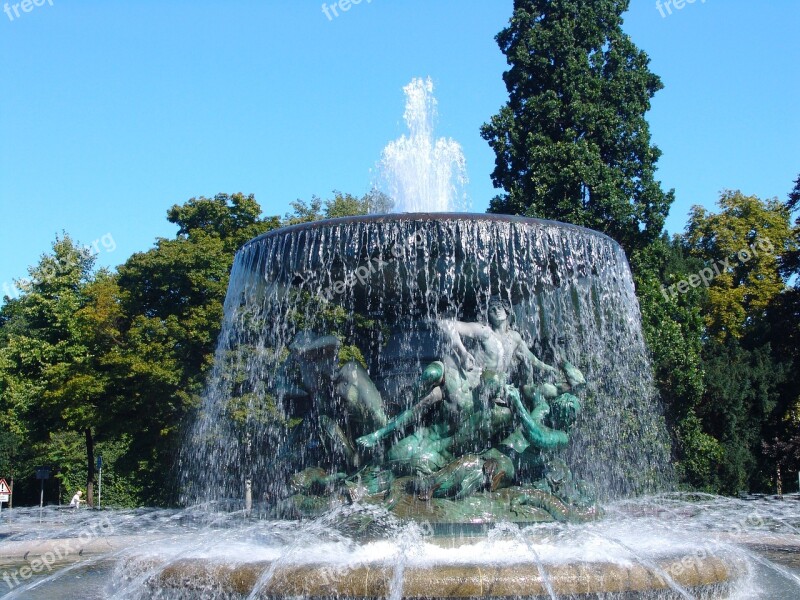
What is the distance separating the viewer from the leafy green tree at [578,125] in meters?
26.1

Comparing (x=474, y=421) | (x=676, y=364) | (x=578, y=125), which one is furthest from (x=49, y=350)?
(x=474, y=421)

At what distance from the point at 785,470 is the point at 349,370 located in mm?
24547

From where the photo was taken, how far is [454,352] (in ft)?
38.7

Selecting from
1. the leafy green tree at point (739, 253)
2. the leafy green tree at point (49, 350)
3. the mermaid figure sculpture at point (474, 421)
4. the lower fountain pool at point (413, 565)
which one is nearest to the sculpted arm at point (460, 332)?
the mermaid figure sculpture at point (474, 421)

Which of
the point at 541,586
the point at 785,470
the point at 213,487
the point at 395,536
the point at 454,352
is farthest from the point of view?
the point at 785,470

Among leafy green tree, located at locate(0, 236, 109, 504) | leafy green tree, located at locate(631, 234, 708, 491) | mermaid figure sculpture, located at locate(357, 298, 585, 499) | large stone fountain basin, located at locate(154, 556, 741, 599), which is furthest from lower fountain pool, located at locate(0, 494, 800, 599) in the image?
leafy green tree, located at locate(0, 236, 109, 504)

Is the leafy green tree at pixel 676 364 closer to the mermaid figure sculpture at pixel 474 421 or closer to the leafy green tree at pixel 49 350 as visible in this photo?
the mermaid figure sculpture at pixel 474 421

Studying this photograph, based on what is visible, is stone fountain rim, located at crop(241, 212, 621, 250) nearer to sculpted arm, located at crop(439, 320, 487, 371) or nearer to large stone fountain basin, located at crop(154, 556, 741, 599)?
sculpted arm, located at crop(439, 320, 487, 371)

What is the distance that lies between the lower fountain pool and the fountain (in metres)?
0.02

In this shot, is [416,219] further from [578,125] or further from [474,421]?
[578,125]

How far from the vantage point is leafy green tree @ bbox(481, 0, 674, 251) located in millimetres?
26078

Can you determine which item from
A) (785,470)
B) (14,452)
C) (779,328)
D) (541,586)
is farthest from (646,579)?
(14,452)

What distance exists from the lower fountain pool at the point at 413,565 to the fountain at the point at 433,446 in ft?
0.07

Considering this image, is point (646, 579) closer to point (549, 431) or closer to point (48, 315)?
point (549, 431)
